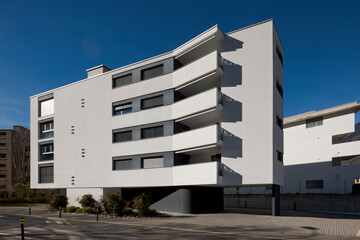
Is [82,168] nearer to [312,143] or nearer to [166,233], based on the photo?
[166,233]

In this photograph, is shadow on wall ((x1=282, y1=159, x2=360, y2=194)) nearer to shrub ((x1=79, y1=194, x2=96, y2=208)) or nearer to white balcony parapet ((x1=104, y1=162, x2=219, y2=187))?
white balcony parapet ((x1=104, y1=162, x2=219, y2=187))

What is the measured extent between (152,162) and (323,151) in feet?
74.4

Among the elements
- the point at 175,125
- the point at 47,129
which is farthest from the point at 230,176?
the point at 47,129

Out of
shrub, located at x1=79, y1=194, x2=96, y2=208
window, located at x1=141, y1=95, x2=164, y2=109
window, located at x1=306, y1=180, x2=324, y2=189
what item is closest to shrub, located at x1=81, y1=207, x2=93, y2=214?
shrub, located at x1=79, y1=194, x2=96, y2=208

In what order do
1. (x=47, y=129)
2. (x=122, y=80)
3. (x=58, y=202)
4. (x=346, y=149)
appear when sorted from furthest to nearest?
(x=47, y=129) → (x=346, y=149) → (x=122, y=80) → (x=58, y=202)

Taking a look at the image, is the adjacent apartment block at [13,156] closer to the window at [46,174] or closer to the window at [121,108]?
the window at [46,174]

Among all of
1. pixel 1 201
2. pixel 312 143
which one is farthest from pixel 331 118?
pixel 1 201

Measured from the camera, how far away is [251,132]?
21078 mm

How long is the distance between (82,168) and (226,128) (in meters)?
16.6

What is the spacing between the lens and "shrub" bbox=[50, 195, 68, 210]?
26312mm

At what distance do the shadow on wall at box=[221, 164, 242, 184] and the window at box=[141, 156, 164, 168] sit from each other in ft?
19.8

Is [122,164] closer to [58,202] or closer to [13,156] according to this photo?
[58,202]

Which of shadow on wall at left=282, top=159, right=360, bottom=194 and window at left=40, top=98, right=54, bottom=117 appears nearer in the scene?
shadow on wall at left=282, top=159, right=360, bottom=194

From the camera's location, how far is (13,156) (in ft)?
192
